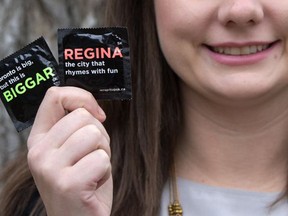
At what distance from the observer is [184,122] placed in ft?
8.84

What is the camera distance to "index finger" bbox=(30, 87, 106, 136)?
2.14 meters

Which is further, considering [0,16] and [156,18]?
[0,16]

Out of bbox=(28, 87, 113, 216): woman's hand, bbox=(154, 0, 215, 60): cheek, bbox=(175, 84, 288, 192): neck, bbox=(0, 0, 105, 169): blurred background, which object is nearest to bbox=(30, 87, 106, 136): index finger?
bbox=(28, 87, 113, 216): woman's hand

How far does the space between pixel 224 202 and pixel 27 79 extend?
0.66 metres

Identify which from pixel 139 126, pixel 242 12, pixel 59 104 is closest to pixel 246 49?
pixel 242 12

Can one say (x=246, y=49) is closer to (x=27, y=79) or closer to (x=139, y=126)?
(x=139, y=126)

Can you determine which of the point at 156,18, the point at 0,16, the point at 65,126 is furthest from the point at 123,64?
the point at 0,16

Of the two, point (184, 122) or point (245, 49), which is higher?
point (245, 49)

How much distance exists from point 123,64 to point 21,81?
24cm

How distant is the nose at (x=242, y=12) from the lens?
2311mm

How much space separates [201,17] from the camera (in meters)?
2.41

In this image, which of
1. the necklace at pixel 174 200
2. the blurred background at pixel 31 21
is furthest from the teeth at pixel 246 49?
the blurred background at pixel 31 21

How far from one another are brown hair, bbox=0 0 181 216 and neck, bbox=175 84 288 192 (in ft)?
Result: 0.35

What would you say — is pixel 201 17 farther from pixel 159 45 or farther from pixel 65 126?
pixel 65 126
